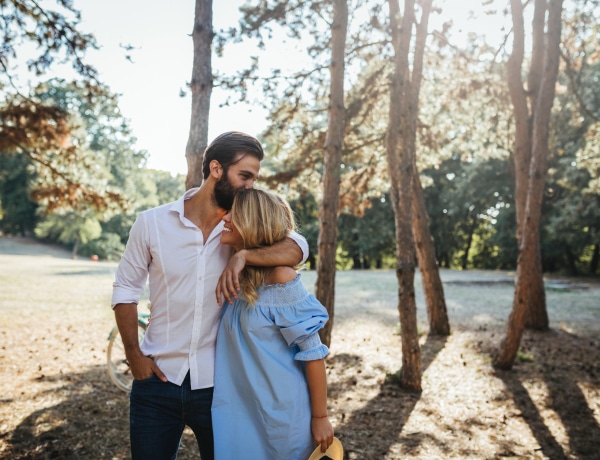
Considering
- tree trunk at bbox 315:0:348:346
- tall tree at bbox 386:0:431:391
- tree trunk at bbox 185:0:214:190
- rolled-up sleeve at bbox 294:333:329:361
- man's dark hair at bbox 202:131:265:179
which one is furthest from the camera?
tree trunk at bbox 315:0:348:346

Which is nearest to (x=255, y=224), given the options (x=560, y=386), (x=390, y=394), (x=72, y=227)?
(x=390, y=394)

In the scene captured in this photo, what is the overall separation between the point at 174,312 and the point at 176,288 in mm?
106

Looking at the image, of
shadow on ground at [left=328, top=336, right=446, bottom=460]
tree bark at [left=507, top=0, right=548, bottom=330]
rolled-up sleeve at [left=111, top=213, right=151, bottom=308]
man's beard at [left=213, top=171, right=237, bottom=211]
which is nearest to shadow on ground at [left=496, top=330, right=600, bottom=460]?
tree bark at [left=507, top=0, right=548, bottom=330]

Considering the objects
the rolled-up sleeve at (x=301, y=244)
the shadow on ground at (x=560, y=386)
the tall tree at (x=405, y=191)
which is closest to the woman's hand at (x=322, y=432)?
the rolled-up sleeve at (x=301, y=244)

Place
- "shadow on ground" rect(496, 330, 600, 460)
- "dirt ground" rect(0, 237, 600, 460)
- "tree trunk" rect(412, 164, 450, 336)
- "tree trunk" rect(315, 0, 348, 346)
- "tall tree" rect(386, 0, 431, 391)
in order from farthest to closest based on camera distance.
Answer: "tree trunk" rect(412, 164, 450, 336)
"tree trunk" rect(315, 0, 348, 346)
"tall tree" rect(386, 0, 431, 391)
"shadow on ground" rect(496, 330, 600, 460)
"dirt ground" rect(0, 237, 600, 460)

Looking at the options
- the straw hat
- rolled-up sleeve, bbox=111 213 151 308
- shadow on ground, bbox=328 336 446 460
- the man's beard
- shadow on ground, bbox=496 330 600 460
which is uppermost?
the man's beard

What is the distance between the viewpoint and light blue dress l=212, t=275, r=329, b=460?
1915mm

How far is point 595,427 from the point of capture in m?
4.97

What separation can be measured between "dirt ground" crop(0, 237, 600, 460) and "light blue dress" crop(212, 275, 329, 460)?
8.96ft

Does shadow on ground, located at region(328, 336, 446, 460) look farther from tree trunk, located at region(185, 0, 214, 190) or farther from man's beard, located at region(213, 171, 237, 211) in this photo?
man's beard, located at region(213, 171, 237, 211)

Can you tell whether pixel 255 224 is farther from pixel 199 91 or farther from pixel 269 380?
pixel 199 91

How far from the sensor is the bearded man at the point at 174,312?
2020 millimetres

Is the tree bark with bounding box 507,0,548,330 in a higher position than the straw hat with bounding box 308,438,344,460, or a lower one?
higher

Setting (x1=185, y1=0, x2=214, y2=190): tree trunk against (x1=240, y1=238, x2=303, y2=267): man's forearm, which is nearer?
(x1=240, y1=238, x2=303, y2=267): man's forearm
